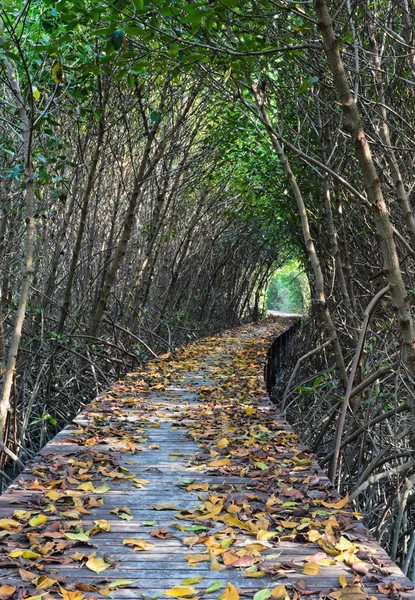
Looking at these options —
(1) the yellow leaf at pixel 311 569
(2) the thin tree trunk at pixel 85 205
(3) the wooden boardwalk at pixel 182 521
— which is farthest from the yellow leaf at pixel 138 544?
(2) the thin tree trunk at pixel 85 205

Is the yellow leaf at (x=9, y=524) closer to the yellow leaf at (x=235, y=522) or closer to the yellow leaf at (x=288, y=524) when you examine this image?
the yellow leaf at (x=235, y=522)

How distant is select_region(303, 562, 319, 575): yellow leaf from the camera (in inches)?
82.0

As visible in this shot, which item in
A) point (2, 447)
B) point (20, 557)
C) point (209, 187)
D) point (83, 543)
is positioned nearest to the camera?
point (20, 557)

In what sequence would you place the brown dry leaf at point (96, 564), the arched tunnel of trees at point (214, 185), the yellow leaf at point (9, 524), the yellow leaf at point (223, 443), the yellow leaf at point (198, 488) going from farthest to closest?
the yellow leaf at point (223, 443) < the arched tunnel of trees at point (214, 185) < the yellow leaf at point (198, 488) < the yellow leaf at point (9, 524) < the brown dry leaf at point (96, 564)

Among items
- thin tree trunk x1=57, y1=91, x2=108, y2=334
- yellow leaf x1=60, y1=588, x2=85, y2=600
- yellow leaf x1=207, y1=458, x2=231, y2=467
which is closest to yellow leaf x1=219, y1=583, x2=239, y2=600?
yellow leaf x1=60, y1=588, x2=85, y2=600

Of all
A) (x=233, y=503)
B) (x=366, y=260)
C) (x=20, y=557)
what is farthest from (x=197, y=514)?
(x=366, y=260)

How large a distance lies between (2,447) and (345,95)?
2.66 meters

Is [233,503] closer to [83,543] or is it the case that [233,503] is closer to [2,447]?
[83,543]

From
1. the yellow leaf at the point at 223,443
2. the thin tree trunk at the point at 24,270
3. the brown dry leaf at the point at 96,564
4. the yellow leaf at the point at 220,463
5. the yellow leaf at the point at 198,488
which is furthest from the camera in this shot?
the yellow leaf at the point at 223,443

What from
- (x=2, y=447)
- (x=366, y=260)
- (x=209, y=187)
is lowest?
(x=2, y=447)

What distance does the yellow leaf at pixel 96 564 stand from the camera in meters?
2.10

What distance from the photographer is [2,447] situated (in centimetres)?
362

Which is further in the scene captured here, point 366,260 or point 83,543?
point 366,260

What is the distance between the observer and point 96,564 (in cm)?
213
